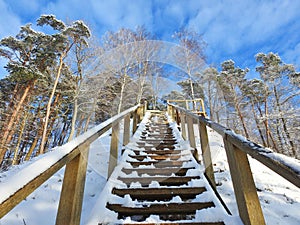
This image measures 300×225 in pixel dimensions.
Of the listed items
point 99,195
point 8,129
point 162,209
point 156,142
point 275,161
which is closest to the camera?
point 275,161

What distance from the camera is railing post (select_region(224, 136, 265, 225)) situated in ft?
4.28

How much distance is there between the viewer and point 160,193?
6.66ft

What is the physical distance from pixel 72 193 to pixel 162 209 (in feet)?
3.24

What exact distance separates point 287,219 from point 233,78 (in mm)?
17146

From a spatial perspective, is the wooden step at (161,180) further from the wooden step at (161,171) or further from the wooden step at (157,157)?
the wooden step at (157,157)

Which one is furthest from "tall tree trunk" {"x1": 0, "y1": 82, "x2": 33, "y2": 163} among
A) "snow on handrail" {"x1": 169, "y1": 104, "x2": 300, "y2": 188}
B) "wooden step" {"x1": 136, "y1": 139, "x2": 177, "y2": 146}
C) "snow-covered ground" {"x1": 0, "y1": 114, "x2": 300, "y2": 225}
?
"snow on handrail" {"x1": 169, "y1": 104, "x2": 300, "y2": 188}

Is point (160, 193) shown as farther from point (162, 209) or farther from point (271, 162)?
point (271, 162)

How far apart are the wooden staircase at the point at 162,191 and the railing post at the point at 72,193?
0.46 m

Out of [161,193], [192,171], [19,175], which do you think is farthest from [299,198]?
[19,175]

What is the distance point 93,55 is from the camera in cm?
1215

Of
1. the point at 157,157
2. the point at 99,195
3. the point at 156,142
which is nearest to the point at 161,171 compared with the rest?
the point at 157,157

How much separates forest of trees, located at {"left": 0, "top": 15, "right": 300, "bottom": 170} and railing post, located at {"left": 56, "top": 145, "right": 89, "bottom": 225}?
939cm

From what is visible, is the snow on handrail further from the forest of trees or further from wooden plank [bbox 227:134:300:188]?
the forest of trees

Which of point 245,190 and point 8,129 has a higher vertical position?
point 8,129
